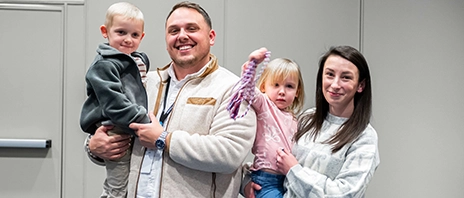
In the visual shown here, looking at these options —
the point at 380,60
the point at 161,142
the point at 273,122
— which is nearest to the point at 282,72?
the point at 273,122

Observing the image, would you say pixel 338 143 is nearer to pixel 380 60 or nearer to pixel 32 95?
pixel 380 60

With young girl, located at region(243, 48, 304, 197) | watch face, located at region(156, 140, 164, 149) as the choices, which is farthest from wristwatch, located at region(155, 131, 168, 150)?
young girl, located at region(243, 48, 304, 197)

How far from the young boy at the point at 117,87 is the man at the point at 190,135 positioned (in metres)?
0.05

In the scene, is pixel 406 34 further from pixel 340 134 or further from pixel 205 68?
pixel 205 68

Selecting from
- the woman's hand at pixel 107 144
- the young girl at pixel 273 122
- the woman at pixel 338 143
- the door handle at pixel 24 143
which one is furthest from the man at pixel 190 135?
the door handle at pixel 24 143

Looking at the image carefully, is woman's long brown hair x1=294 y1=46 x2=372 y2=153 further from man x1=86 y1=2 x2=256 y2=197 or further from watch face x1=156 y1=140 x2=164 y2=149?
watch face x1=156 y1=140 x2=164 y2=149

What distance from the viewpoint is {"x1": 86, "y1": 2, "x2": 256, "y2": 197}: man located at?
1634mm

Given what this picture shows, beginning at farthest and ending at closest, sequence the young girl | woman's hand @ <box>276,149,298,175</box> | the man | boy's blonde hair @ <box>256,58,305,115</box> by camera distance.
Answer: boy's blonde hair @ <box>256,58,305,115</box> → the young girl → woman's hand @ <box>276,149,298,175</box> → the man

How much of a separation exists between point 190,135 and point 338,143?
1.82ft

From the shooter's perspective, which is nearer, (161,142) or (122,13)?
(161,142)

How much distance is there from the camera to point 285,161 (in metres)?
1.76

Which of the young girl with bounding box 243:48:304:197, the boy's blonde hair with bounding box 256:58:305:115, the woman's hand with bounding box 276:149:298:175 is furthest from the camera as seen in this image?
the boy's blonde hair with bounding box 256:58:305:115

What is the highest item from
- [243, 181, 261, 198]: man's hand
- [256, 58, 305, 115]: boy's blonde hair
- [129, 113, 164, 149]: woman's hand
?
[256, 58, 305, 115]: boy's blonde hair

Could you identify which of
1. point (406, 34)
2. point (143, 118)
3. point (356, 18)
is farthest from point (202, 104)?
point (406, 34)
